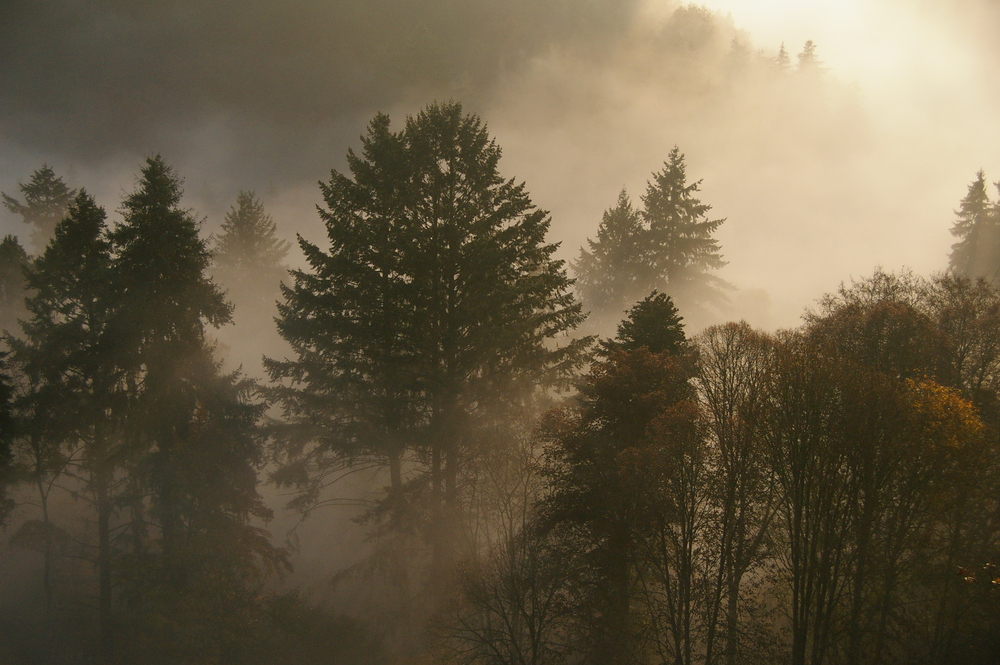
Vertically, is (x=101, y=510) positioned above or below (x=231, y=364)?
below

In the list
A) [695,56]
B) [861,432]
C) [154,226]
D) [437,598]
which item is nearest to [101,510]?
[154,226]

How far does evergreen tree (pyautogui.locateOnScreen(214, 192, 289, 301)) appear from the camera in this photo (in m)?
57.5

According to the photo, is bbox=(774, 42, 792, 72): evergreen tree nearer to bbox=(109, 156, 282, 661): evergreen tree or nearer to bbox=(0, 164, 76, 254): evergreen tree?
bbox=(0, 164, 76, 254): evergreen tree

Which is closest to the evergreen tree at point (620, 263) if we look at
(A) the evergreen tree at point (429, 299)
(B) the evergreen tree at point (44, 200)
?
(A) the evergreen tree at point (429, 299)

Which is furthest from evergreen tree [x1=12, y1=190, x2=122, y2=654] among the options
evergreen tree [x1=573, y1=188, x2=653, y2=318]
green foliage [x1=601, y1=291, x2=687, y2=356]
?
evergreen tree [x1=573, y1=188, x2=653, y2=318]

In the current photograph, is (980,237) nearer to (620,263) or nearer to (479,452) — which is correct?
(620,263)

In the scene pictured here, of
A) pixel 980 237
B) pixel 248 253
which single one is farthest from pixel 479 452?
pixel 980 237

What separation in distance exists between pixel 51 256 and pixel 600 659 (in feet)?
86.4

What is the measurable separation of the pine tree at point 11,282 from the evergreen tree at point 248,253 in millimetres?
17270

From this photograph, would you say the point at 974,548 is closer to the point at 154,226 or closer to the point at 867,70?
the point at 154,226

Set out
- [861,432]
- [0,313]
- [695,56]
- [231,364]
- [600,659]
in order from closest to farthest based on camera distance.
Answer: [861,432] → [600,659] → [0,313] → [231,364] → [695,56]

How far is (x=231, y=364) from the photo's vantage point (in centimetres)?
5475

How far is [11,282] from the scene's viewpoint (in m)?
41.8

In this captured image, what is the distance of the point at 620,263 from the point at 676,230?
18.0ft
